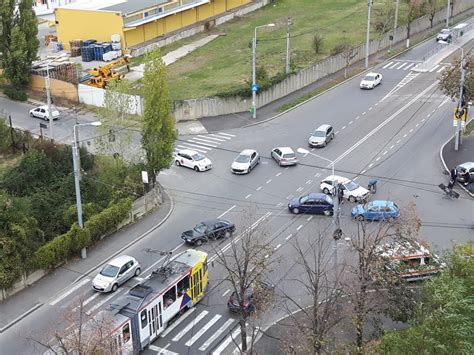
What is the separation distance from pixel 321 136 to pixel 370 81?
17232 millimetres

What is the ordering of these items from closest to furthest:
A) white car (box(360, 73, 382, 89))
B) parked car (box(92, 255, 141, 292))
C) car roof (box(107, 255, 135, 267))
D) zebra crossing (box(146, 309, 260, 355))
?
zebra crossing (box(146, 309, 260, 355)), parked car (box(92, 255, 141, 292)), car roof (box(107, 255, 135, 267)), white car (box(360, 73, 382, 89))

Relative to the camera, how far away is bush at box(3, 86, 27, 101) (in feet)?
236

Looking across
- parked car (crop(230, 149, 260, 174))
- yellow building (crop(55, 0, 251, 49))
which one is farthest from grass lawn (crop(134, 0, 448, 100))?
parked car (crop(230, 149, 260, 174))

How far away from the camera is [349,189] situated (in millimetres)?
49719

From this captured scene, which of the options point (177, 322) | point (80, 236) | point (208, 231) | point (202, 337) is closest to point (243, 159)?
point (208, 231)

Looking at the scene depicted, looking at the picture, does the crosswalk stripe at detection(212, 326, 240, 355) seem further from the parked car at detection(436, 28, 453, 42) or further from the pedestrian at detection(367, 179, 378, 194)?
the parked car at detection(436, 28, 453, 42)

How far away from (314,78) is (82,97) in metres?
25.2

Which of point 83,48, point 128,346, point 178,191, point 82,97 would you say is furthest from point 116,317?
point 83,48

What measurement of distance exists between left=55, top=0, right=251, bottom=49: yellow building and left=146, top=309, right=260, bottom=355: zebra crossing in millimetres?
56169

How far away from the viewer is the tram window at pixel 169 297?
116 ft

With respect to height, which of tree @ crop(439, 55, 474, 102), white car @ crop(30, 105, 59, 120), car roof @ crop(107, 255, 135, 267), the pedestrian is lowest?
the pedestrian

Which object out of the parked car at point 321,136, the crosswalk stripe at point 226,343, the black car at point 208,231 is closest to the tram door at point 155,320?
the crosswalk stripe at point 226,343

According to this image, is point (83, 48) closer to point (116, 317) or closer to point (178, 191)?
point (178, 191)

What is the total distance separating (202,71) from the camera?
80562 millimetres
